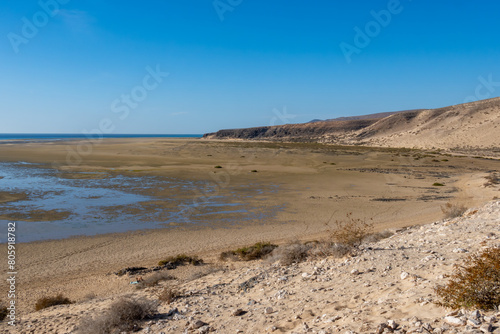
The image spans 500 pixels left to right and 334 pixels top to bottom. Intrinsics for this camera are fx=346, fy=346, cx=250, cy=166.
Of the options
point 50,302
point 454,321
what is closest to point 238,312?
point 454,321

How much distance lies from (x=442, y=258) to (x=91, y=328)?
713cm

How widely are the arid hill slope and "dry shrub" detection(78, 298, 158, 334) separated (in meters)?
73.9

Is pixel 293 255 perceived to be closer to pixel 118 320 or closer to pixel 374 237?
pixel 374 237

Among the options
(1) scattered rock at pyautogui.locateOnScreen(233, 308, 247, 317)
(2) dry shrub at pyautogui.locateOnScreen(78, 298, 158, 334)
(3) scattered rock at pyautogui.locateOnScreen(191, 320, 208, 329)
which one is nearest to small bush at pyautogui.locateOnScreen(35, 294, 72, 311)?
(2) dry shrub at pyautogui.locateOnScreen(78, 298, 158, 334)

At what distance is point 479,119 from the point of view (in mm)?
84062

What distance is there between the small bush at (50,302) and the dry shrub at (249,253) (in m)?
4.88

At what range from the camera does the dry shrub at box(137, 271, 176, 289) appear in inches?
360

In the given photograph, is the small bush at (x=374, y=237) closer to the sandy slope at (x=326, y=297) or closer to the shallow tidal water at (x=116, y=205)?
the sandy slope at (x=326, y=297)

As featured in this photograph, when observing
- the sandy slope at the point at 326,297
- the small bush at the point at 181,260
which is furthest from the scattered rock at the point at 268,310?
the small bush at the point at 181,260

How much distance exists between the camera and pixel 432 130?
300 feet

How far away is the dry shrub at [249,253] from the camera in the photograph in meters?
11.6

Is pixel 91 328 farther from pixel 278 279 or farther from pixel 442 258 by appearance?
pixel 442 258

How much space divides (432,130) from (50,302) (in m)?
99.4

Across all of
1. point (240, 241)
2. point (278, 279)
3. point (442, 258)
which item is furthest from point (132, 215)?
point (442, 258)
